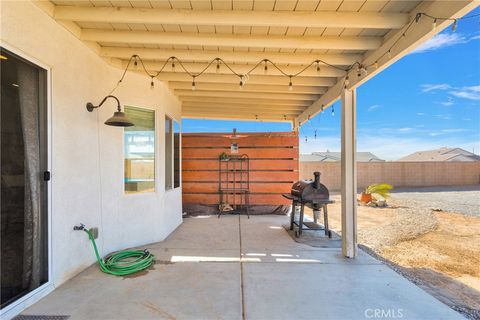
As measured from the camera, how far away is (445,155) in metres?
25.2

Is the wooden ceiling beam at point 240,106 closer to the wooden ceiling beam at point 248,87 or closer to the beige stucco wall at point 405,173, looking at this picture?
the wooden ceiling beam at point 248,87

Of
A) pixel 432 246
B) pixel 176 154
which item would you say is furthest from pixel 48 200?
pixel 432 246

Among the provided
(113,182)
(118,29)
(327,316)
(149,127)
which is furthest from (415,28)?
(113,182)

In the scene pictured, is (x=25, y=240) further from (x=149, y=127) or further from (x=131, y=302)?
(x=149, y=127)

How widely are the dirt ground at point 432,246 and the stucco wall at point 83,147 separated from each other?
144 inches

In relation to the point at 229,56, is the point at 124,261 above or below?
below

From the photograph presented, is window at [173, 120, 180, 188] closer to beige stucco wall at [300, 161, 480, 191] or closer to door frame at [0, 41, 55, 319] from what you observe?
door frame at [0, 41, 55, 319]

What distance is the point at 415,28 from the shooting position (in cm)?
233

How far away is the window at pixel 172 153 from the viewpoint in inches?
179

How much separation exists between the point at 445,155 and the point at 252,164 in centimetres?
2720

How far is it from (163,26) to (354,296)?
10.7ft

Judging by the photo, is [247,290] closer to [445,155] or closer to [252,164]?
[252,164]

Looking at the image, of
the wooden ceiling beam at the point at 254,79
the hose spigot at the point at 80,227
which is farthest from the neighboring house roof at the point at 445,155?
the hose spigot at the point at 80,227

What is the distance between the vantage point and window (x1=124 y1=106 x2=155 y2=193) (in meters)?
3.67
